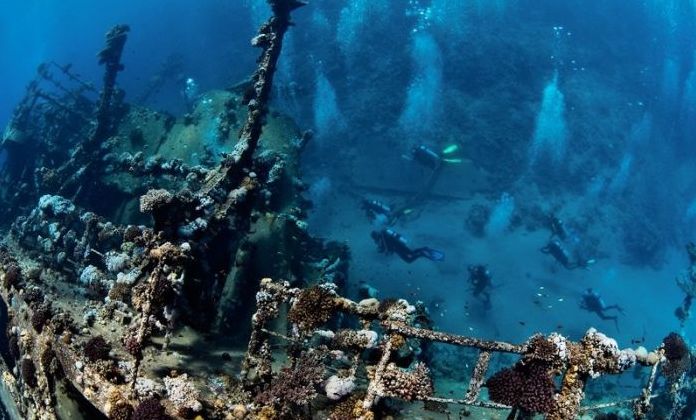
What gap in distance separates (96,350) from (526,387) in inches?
224

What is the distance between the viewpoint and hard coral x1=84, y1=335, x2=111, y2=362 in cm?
662

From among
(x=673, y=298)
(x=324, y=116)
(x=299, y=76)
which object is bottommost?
(x=673, y=298)

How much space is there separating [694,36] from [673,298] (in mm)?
29959

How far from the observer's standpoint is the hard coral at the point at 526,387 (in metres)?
5.27

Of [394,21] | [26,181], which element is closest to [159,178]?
[26,181]

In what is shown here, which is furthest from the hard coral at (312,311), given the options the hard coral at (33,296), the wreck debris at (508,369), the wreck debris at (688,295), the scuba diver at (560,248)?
the scuba diver at (560,248)

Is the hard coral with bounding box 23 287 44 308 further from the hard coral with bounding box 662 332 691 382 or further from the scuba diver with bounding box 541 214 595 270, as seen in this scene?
the scuba diver with bounding box 541 214 595 270

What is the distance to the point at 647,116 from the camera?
37.8 metres

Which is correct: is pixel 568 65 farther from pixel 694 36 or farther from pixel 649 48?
pixel 694 36

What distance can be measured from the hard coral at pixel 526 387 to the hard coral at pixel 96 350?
521 cm

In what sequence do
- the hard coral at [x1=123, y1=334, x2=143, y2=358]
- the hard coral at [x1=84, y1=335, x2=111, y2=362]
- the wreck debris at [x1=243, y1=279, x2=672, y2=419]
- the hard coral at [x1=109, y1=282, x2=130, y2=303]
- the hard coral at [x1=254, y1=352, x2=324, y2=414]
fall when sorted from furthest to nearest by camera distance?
the hard coral at [x1=109, y1=282, x2=130, y2=303]
the hard coral at [x1=84, y1=335, x2=111, y2=362]
the hard coral at [x1=123, y1=334, x2=143, y2=358]
the hard coral at [x1=254, y1=352, x2=324, y2=414]
the wreck debris at [x1=243, y1=279, x2=672, y2=419]

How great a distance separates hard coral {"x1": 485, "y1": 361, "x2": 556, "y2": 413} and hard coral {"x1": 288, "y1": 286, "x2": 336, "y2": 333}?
2286 mm

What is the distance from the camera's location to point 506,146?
1217 inches

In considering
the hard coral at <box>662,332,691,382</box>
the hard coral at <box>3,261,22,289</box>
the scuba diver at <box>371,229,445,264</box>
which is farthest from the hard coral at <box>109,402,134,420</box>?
the scuba diver at <box>371,229,445,264</box>
